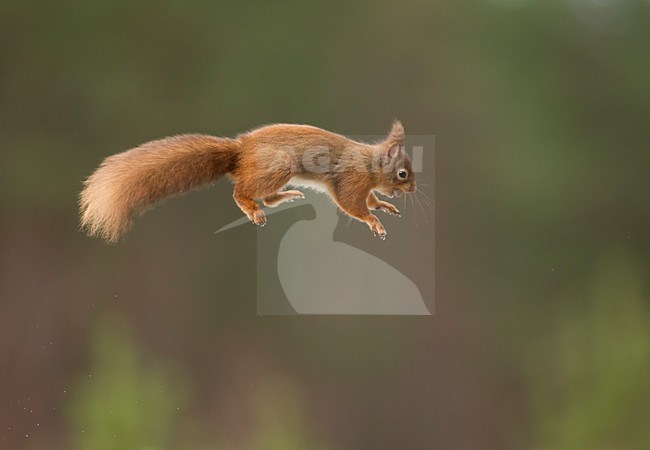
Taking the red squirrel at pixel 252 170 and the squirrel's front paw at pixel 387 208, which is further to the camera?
the squirrel's front paw at pixel 387 208

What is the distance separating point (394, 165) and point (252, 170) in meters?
0.18

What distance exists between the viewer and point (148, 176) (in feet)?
3.34

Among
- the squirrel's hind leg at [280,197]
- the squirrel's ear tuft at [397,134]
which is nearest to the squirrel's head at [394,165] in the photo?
the squirrel's ear tuft at [397,134]

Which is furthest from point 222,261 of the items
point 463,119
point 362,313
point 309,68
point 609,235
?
point 609,235

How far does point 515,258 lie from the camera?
1.59 meters

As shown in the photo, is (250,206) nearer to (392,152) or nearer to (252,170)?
(252,170)

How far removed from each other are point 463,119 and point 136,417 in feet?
2.71

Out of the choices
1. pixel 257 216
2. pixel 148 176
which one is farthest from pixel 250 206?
pixel 148 176

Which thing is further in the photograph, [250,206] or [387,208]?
[387,208]

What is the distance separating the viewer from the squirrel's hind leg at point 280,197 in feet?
3.51

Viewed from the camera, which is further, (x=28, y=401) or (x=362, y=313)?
(x=28, y=401)

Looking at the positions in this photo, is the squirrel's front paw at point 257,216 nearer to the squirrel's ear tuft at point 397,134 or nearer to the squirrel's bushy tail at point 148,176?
the squirrel's bushy tail at point 148,176

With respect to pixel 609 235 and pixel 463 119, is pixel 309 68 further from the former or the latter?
pixel 609 235

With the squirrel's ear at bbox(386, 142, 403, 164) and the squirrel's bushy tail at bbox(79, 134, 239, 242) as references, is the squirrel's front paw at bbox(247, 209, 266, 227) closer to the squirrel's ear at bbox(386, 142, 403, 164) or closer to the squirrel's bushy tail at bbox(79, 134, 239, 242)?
the squirrel's bushy tail at bbox(79, 134, 239, 242)
